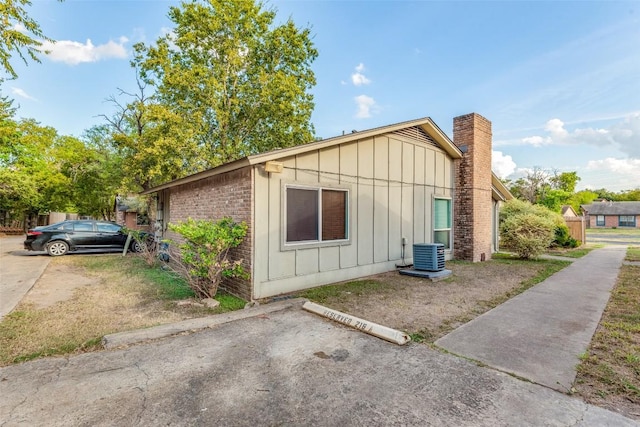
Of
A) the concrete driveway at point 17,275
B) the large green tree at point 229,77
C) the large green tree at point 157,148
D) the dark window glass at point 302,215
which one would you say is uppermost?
the large green tree at point 229,77

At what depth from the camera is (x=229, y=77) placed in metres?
18.2

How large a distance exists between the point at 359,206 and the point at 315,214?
4.38ft

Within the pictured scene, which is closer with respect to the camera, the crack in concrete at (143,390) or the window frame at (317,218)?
the crack in concrete at (143,390)

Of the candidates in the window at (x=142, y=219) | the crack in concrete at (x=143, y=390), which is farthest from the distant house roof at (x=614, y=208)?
the crack in concrete at (x=143, y=390)

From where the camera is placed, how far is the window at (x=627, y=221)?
47.3 meters

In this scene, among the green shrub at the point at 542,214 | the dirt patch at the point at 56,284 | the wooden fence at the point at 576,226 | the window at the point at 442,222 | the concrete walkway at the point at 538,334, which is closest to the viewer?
the concrete walkway at the point at 538,334

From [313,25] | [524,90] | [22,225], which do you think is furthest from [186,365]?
[22,225]

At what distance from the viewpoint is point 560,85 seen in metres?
11.0

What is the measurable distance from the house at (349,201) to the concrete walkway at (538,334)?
307 cm

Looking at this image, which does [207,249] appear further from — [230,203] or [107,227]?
[107,227]

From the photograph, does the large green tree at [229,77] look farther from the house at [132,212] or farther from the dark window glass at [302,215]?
the dark window glass at [302,215]

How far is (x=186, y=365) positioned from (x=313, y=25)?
2263 cm

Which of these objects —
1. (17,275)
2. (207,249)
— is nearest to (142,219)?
(17,275)

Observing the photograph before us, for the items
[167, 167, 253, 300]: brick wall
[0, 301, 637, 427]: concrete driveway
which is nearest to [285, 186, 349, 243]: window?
[167, 167, 253, 300]: brick wall
